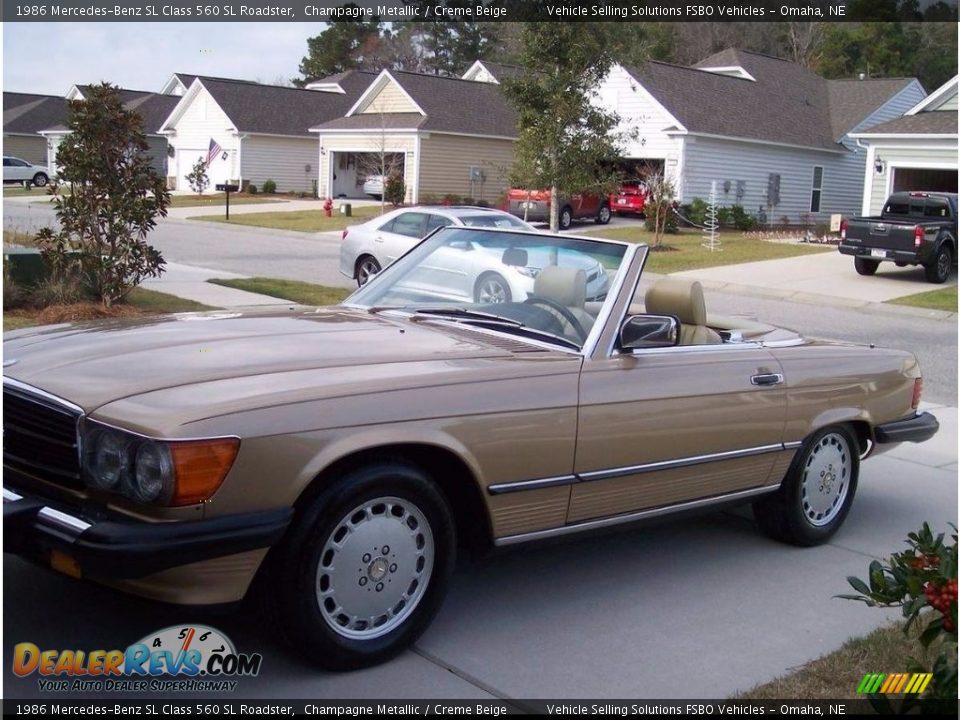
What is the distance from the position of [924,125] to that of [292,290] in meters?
22.0

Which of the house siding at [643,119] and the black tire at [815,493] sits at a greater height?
the house siding at [643,119]

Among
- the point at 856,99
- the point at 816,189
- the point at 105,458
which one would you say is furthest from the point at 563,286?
the point at 856,99

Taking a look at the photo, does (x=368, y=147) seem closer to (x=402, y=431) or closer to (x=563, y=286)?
(x=563, y=286)

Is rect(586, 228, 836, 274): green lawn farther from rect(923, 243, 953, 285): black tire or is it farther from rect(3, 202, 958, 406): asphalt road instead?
rect(923, 243, 953, 285): black tire

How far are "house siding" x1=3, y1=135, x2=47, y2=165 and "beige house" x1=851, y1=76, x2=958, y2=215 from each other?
2002 inches

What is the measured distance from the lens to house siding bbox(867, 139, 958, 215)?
3034 centimetres

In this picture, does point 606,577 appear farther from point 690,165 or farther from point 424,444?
point 690,165

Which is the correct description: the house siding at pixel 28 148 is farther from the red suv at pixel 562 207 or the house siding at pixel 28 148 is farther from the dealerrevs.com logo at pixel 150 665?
the dealerrevs.com logo at pixel 150 665

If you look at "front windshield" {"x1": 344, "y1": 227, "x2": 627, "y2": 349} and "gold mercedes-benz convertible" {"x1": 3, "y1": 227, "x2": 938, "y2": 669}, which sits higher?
"front windshield" {"x1": 344, "y1": 227, "x2": 627, "y2": 349}

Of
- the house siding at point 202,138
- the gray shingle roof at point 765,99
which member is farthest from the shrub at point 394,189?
the house siding at point 202,138

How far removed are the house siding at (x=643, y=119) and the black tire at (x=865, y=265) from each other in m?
12.3

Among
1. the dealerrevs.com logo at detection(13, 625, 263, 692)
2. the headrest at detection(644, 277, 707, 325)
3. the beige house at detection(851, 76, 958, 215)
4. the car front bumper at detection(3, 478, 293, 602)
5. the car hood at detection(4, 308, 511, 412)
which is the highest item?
the beige house at detection(851, 76, 958, 215)

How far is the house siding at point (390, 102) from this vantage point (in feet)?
145

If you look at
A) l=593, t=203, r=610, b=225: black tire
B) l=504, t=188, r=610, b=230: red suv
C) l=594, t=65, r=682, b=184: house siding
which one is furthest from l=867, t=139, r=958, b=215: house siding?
l=593, t=203, r=610, b=225: black tire
